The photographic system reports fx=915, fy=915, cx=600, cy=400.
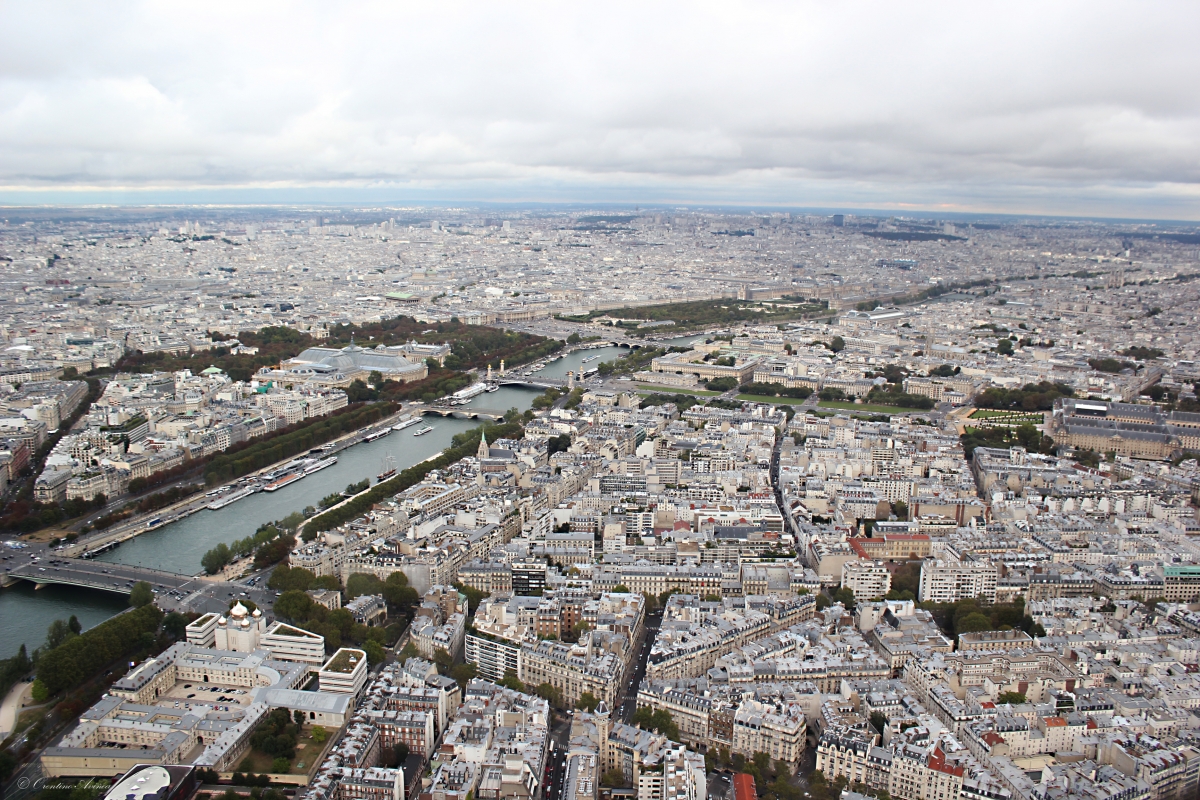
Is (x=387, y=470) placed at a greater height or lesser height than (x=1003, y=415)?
lesser

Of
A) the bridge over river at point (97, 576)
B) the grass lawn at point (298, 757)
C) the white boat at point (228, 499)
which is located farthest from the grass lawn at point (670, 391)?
the grass lawn at point (298, 757)

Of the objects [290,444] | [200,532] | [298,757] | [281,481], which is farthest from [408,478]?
[298,757]

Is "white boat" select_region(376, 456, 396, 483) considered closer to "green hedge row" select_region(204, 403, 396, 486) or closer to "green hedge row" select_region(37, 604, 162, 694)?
"green hedge row" select_region(204, 403, 396, 486)

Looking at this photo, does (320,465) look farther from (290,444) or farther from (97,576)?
(97,576)

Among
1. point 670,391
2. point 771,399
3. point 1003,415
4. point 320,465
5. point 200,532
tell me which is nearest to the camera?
point 200,532

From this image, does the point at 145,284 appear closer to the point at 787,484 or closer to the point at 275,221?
the point at 787,484

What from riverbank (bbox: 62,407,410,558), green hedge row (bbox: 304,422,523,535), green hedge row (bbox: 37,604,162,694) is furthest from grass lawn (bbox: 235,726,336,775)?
riverbank (bbox: 62,407,410,558)

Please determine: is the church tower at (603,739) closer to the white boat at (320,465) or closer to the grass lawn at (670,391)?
the white boat at (320,465)

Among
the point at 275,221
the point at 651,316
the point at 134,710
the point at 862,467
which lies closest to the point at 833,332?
the point at 651,316
